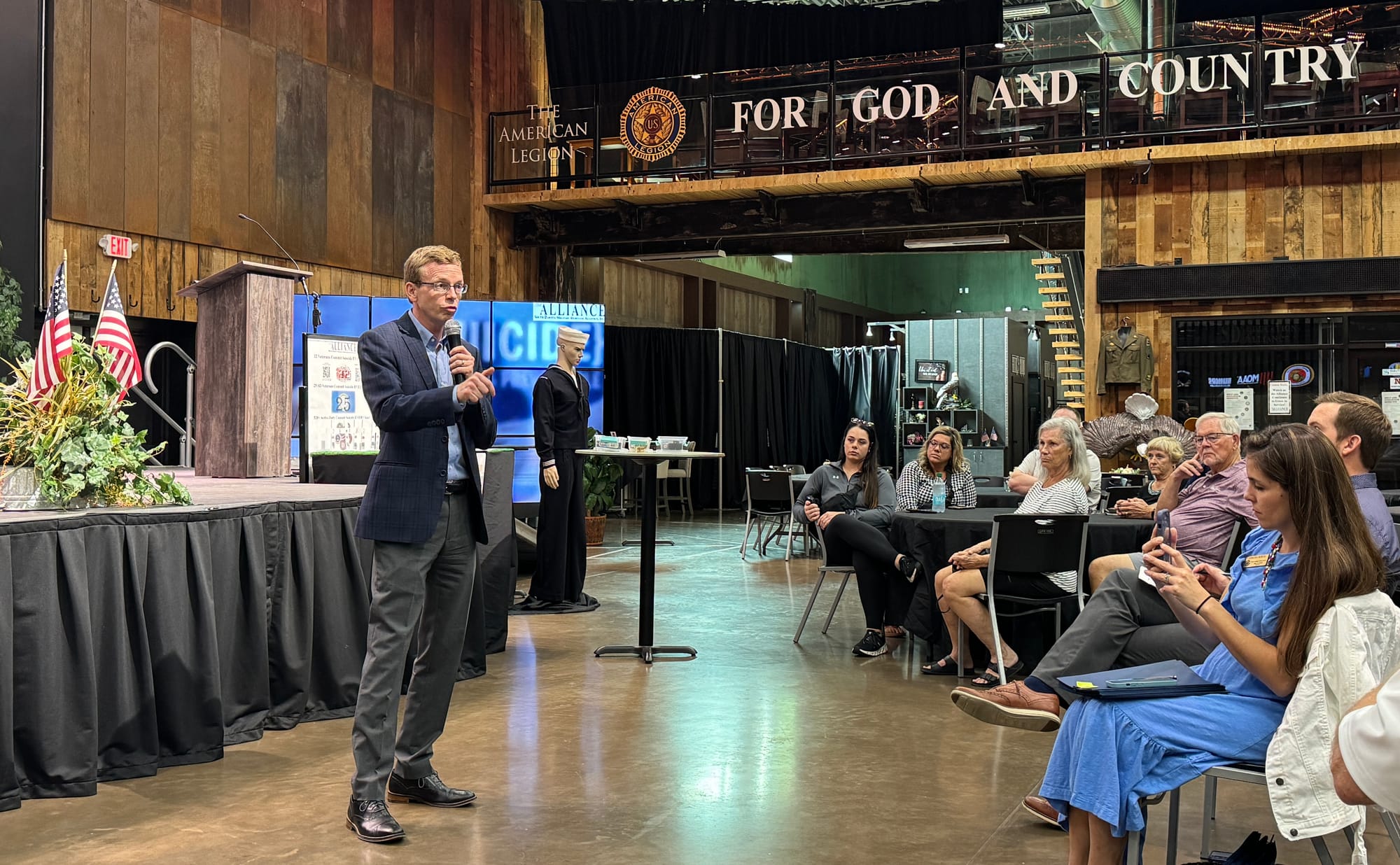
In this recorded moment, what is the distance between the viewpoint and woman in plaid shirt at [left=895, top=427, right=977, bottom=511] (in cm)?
620

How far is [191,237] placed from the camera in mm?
10133

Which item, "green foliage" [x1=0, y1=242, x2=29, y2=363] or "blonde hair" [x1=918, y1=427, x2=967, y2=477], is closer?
"blonde hair" [x1=918, y1=427, x2=967, y2=477]

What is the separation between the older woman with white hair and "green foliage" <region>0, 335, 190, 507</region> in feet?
10.3

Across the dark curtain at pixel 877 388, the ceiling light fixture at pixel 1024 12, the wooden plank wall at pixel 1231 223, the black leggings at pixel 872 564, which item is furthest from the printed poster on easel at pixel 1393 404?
the dark curtain at pixel 877 388

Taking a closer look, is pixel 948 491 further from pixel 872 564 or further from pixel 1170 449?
pixel 1170 449

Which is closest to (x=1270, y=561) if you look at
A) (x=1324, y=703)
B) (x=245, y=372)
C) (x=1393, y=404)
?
(x=1324, y=703)

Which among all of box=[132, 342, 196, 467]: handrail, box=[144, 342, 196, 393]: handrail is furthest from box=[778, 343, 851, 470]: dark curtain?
box=[144, 342, 196, 393]: handrail

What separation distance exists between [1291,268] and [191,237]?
30.5 feet

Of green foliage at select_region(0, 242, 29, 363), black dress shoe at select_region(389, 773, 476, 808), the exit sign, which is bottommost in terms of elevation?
black dress shoe at select_region(389, 773, 476, 808)

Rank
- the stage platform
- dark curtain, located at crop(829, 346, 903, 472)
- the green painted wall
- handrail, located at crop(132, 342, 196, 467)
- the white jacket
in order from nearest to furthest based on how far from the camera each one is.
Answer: the white jacket → the stage platform → handrail, located at crop(132, 342, 196, 467) → dark curtain, located at crop(829, 346, 903, 472) → the green painted wall

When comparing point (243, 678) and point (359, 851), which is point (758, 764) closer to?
point (359, 851)

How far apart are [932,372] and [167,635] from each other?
12544 mm

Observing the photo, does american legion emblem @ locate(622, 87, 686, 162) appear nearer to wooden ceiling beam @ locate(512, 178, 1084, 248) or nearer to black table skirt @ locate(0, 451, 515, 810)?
wooden ceiling beam @ locate(512, 178, 1084, 248)

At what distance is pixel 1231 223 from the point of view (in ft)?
34.9
